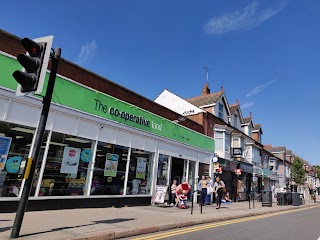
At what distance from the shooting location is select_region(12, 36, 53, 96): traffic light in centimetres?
538

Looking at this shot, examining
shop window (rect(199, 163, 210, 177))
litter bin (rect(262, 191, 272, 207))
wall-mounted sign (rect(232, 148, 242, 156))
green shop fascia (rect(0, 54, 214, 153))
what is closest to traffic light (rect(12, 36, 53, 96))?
green shop fascia (rect(0, 54, 214, 153))

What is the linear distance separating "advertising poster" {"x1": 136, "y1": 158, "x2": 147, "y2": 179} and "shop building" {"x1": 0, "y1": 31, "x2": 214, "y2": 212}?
0.04 meters

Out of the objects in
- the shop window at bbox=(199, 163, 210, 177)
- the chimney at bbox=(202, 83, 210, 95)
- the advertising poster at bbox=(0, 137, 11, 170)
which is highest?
the chimney at bbox=(202, 83, 210, 95)

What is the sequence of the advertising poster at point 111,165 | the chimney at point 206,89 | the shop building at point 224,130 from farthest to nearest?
the chimney at point 206,89, the shop building at point 224,130, the advertising poster at point 111,165

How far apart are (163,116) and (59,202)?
27.7ft

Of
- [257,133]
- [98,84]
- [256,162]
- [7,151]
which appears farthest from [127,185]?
[257,133]

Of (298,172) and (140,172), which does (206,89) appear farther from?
(298,172)

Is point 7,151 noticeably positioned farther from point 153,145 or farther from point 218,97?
point 218,97

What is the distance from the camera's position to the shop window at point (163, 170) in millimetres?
15375

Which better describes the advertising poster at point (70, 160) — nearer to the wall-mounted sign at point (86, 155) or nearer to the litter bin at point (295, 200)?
the wall-mounted sign at point (86, 155)

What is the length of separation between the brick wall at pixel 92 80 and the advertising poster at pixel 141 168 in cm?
299

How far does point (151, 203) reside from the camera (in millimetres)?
14414

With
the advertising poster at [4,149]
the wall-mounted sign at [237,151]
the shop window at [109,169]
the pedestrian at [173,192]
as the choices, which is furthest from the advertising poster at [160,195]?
the wall-mounted sign at [237,151]

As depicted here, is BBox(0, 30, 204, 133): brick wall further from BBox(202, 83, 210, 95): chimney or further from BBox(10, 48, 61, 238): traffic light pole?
BBox(202, 83, 210, 95): chimney
